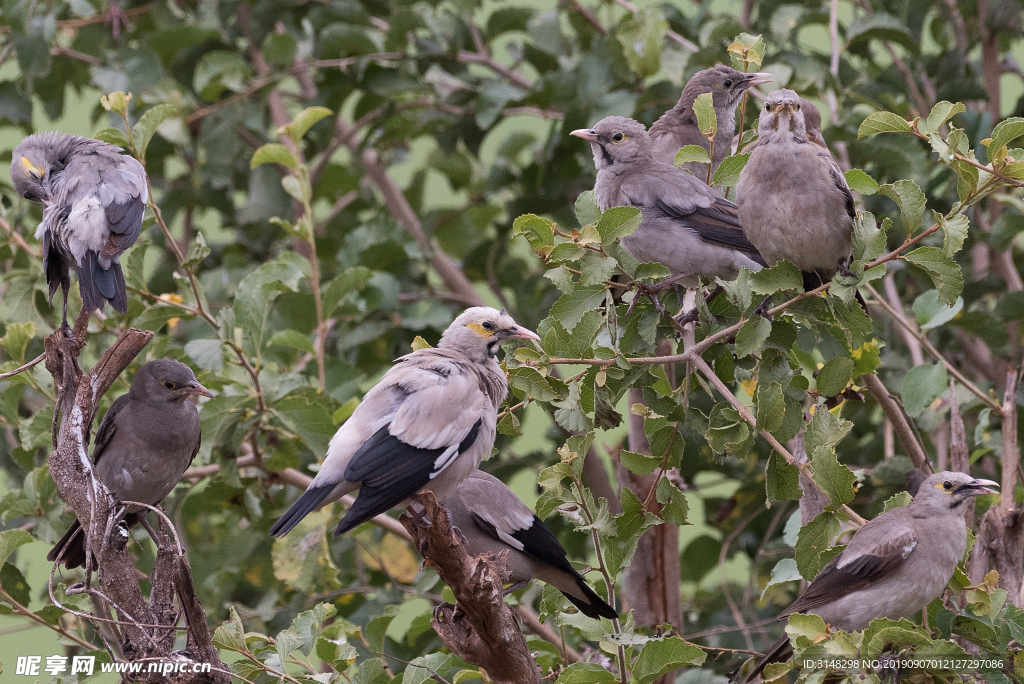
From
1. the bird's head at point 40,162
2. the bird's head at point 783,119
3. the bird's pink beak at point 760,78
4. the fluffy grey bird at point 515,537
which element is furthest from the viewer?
the bird's pink beak at point 760,78

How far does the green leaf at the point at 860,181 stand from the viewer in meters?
3.35

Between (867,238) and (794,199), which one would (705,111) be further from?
(867,238)

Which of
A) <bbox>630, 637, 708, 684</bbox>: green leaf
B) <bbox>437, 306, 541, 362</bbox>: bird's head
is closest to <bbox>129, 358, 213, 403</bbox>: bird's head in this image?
<bbox>437, 306, 541, 362</bbox>: bird's head

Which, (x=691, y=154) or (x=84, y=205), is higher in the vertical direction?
(x=691, y=154)

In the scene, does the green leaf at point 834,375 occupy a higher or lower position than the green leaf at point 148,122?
lower

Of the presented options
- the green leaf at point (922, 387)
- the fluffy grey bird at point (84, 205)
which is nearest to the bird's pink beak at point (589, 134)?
the green leaf at point (922, 387)

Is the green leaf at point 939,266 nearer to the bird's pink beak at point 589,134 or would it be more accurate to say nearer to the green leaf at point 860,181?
the green leaf at point 860,181

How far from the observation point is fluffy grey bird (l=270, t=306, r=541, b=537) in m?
2.87

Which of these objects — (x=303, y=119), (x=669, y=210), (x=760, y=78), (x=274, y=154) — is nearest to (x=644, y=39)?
(x=760, y=78)

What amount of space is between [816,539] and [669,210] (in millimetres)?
1410

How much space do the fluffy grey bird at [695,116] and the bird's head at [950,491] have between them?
1706mm

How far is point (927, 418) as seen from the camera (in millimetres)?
4336

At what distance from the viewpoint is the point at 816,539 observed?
3197 mm

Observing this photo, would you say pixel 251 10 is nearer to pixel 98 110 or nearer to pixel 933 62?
pixel 98 110
